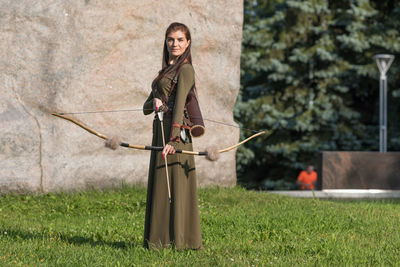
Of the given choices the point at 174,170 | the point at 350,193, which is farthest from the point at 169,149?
the point at 350,193

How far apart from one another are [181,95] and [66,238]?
2.29m

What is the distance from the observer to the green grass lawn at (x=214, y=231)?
528 cm

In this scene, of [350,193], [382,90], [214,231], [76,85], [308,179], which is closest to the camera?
[214,231]

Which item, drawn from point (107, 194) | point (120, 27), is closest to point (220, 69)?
point (120, 27)

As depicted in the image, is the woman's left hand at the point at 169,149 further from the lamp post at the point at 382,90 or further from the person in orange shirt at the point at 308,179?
the lamp post at the point at 382,90

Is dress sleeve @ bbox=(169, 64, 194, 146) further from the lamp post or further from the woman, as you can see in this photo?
the lamp post

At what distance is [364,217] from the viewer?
310 inches

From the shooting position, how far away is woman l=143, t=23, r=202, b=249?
17.4 feet

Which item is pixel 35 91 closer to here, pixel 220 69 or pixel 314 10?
pixel 220 69

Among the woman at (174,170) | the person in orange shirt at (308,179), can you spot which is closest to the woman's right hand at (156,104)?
the woman at (174,170)

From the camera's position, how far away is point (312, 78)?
20.0 m

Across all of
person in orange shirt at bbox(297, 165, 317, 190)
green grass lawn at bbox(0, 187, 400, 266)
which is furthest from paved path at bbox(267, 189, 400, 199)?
person in orange shirt at bbox(297, 165, 317, 190)

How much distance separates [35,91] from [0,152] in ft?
3.79

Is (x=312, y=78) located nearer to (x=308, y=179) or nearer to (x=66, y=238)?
(x=308, y=179)
